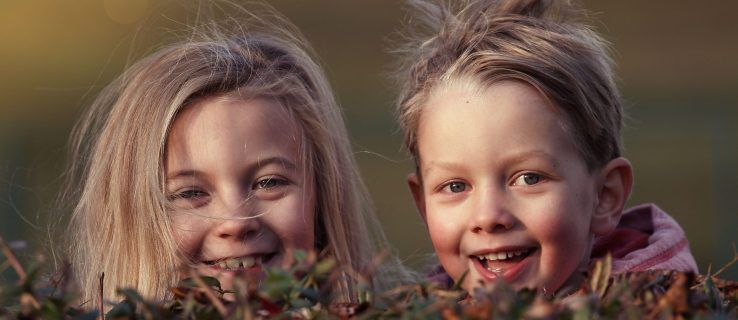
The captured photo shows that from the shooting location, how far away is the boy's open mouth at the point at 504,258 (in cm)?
279

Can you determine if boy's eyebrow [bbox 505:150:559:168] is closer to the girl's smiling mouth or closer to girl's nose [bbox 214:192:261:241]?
the girl's smiling mouth

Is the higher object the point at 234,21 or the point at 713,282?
the point at 234,21

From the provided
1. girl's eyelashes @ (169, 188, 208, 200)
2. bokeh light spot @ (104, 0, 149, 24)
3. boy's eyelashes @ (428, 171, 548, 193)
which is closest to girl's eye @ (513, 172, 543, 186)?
boy's eyelashes @ (428, 171, 548, 193)

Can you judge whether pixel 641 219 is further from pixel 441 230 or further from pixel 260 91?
pixel 260 91

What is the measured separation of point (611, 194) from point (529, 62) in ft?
1.33

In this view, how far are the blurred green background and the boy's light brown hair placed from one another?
5.55 m

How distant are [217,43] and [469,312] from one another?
2338 millimetres

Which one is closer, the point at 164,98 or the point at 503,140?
the point at 503,140

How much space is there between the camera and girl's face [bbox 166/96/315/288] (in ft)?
9.66

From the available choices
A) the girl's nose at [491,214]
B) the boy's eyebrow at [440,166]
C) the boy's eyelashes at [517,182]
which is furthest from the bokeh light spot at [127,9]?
the girl's nose at [491,214]

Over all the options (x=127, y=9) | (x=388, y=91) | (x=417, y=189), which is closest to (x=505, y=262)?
(x=417, y=189)

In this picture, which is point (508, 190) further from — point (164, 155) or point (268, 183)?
point (164, 155)

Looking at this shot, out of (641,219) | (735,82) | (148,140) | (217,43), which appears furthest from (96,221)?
(735,82)

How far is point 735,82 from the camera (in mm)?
9781
